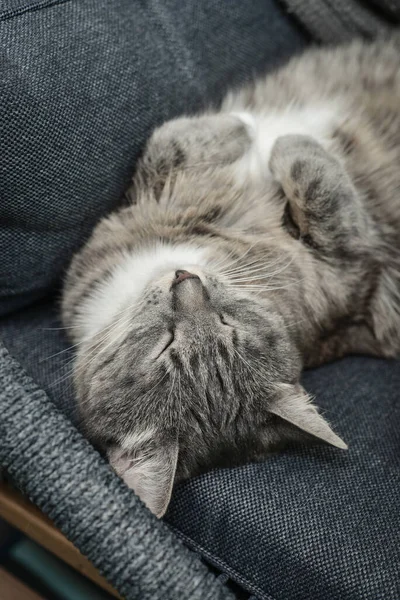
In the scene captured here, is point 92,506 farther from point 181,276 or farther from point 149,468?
point 181,276

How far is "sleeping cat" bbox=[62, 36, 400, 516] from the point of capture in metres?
1.20

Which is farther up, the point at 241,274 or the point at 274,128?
the point at 274,128

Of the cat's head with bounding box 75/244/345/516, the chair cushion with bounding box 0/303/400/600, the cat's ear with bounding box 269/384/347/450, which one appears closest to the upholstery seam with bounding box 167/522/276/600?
the chair cushion with bounding box 0/303/400/600

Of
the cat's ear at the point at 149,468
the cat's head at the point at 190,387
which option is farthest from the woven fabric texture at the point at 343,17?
the cat's ear at the point at 149,468

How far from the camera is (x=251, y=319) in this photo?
126cm

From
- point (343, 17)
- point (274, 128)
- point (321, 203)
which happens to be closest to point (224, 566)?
point (321, 203)

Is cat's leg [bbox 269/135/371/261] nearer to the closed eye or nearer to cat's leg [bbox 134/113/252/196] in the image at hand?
cat's leg [bbox 134/113/252/196]

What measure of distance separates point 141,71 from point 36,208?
0.44 metres

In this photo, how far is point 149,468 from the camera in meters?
1.16

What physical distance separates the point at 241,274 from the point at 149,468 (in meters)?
0.49

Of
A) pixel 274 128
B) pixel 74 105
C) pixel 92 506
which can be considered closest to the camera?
pixel 92 506

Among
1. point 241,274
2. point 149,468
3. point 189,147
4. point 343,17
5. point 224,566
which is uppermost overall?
point 343,17

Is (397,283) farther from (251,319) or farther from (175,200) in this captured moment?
(175,200)

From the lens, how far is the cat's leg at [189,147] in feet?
4.70
